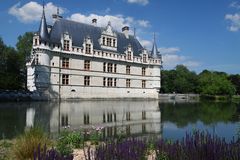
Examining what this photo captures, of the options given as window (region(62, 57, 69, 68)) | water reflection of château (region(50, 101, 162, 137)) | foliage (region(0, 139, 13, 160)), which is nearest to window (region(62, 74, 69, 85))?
window (region(62, 57, 69, 68))

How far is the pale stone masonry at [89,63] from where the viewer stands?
3538 cm

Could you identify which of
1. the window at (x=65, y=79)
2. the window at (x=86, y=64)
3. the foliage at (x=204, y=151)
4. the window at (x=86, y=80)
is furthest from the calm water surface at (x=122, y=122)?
the window at (x=86, y=64)

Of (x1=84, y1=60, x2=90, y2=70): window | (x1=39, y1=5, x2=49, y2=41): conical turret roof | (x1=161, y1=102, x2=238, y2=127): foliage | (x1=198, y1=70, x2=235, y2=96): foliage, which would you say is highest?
(x1=39, y1=5, x2=49, y2=41): conical turret roof

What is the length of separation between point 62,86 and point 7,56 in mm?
8547

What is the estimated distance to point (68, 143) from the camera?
7078mm

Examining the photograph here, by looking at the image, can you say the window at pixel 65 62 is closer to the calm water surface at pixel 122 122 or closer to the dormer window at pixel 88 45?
the dormer window at pixel 88 45

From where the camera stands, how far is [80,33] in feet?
Result: 135

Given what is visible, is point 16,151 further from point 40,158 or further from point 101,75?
point 101,75

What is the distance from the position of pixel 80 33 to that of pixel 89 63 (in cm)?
430

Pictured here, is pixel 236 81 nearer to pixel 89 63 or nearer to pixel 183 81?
pixel 183 81

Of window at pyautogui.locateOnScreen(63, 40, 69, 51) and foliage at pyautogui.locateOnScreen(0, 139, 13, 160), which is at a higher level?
window at pyautogui.locateOnScreen(63, 40, 69, 51)

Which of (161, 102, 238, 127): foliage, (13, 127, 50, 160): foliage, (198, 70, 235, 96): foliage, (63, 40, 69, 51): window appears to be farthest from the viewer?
(198, 70, 235, 96): foliage

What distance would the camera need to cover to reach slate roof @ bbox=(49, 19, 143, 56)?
38094mm

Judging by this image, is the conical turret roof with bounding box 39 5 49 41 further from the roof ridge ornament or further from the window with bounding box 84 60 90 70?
the window with bounding box 84 60 90 70
